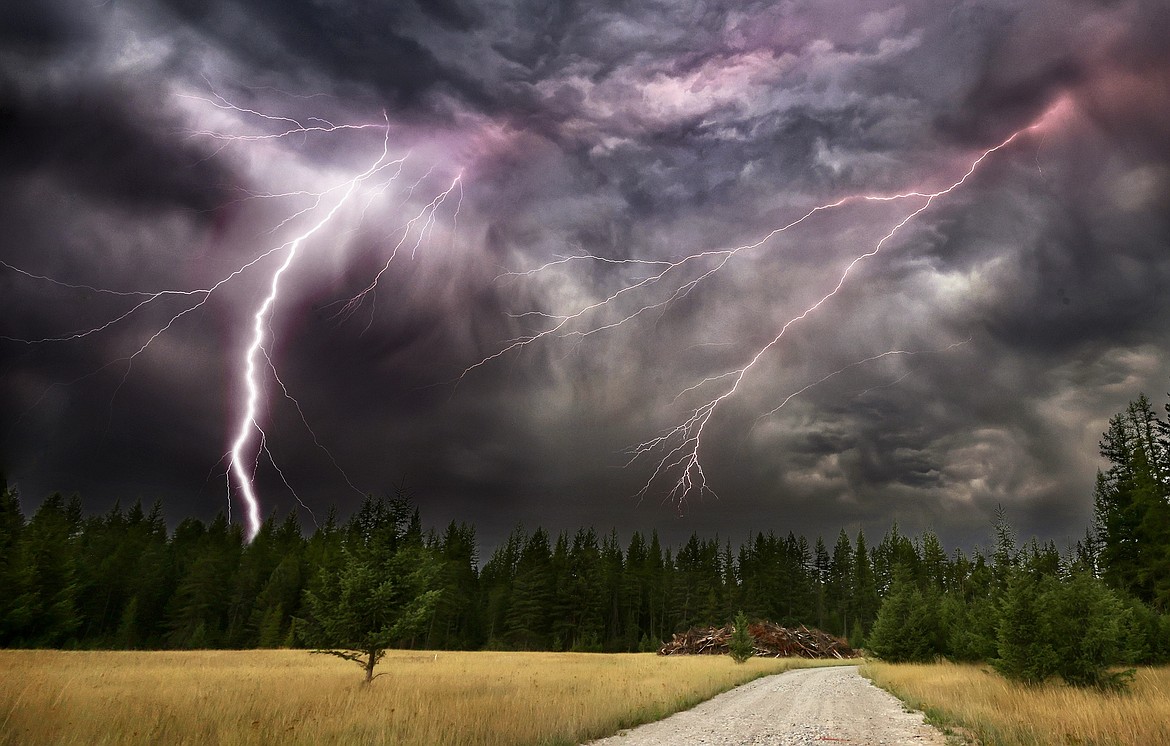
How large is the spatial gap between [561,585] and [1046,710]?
62.3m

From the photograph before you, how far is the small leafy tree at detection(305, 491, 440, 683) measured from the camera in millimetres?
15672

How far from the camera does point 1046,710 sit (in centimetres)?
1194

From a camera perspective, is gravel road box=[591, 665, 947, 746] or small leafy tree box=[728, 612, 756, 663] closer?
gravel road box=[591, 665, 947, 746]

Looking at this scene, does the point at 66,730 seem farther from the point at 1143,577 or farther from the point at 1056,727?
the point at 1143,577

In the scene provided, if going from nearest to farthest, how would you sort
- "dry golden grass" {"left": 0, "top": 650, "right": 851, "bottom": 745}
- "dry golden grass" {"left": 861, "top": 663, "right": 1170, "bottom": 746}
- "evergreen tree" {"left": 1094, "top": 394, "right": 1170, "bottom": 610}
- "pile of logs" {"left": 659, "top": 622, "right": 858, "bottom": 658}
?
"dry golden grass" {"left": 0, "top": 650, "right": 851, "bottom": 745}, "dry golden grass" {"left": 861, "top": 663, "right": 1170, "bottom": 746}, "evergreen tree" {"left": 1094, "top": 394, "right": 1170, "bottom": 610}, "pile of logs" {"left": 659, "top": 622, "right": 858, "bottom": 658}

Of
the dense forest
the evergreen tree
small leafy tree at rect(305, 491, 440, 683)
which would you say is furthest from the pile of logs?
small leafy tree at rect(305, 491, 440, 683)

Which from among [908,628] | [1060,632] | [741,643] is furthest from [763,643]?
[1060,632]

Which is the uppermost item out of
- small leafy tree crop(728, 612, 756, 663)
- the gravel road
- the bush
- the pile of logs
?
the bush

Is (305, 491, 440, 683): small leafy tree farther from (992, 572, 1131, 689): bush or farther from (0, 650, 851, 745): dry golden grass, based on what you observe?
(992, 572, 1131, 689): bush

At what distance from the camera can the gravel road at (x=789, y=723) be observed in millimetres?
10336

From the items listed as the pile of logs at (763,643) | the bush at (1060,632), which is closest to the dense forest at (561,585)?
the bush at (1060,632)

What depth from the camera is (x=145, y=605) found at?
57.7m

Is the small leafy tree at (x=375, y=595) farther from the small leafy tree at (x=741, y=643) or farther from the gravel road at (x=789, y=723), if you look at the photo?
the small leafy tree at (x=741, y=643)

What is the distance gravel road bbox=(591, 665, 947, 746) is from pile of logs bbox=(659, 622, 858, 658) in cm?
3633
